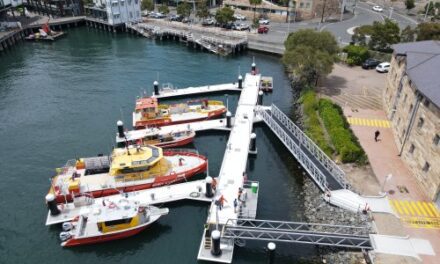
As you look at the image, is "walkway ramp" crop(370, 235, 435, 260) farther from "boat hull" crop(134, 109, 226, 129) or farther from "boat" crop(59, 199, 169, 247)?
"boat hull" crop(134, 109, 226, 129)

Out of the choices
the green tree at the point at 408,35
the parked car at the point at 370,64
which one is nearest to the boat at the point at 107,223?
the parked car at the point at 370,64

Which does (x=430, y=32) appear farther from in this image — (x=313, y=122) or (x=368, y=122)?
(x=313, y=122)

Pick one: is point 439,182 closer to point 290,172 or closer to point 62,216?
point 290,172

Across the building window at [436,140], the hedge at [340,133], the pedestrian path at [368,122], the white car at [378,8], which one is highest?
the white car at [378,8]

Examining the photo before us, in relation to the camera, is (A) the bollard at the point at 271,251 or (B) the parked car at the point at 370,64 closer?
(A) the bollard at the point at 271,251

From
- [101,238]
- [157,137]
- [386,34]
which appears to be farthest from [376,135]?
[386,34]

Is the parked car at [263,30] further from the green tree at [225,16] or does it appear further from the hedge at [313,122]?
the hedge at [313,122]
